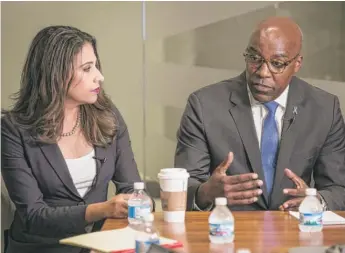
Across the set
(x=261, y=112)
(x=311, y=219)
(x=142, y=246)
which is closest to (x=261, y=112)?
(x=261, y=112)

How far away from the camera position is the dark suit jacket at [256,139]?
2.64 meters

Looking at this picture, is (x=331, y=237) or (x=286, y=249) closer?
(x=286, y=249)

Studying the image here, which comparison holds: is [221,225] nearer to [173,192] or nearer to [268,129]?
[173,192]

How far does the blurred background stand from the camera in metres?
3.60

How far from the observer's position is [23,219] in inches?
96.0

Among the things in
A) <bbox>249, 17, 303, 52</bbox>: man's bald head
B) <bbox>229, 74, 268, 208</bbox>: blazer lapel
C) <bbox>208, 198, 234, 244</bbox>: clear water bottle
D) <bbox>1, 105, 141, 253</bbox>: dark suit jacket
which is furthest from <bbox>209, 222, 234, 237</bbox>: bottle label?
<bbox>249, 17, 303, 52</bbox>: man's bald head

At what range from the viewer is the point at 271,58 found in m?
2.64

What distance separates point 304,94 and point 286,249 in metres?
1.15

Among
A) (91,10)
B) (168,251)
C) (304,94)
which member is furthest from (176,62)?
(168,251)

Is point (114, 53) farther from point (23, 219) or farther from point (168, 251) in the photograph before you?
point (168, 251)

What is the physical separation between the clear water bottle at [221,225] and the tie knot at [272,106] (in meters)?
0.93

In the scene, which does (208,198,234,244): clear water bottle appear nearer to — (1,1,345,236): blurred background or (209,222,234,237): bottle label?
(209,222,234,237): bottle label

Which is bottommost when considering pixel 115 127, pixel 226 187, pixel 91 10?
pixel 226 187

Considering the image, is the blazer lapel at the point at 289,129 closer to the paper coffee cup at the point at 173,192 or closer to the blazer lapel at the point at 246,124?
the blazer lapel at the point at 246,124
